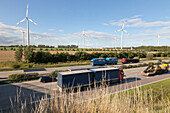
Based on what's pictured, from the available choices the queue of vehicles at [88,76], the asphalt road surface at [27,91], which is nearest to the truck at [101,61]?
the queue of vehicles at [88,76]

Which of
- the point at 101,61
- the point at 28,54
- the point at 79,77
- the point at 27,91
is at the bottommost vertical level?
the point at 27,91

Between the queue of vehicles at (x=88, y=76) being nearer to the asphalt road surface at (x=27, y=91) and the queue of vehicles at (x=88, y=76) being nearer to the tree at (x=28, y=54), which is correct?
the asphalt road surface at (x=27, y=91)

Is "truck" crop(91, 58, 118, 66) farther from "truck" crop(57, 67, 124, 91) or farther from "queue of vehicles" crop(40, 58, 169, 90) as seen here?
"truck" crop(57, 67, 124, 91)

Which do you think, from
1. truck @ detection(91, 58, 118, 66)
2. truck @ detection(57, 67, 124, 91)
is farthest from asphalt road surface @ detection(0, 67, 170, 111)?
truck @ detection(91, 58, 118, 66)

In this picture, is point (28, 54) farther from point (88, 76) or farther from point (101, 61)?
point (88, 76)

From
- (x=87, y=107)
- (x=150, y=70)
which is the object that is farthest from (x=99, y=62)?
(x=87, y=107)

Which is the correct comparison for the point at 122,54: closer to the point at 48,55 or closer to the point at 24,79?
the point at 48,55

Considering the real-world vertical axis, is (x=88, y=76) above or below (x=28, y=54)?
below

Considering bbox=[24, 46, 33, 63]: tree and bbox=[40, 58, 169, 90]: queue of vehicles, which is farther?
bbox=[24, 46, 33, 63]: tree

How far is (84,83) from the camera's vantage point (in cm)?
1547

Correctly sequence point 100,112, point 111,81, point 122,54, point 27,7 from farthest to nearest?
1. point 122,54
2. point 27,7
3. point 111,81
4. point 100,112

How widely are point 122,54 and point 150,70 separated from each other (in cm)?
4754

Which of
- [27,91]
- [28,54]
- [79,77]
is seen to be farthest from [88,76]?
[28,54]

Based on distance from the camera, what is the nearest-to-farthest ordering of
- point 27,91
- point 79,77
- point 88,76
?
point 79,77, point 27,91, point 88,76
